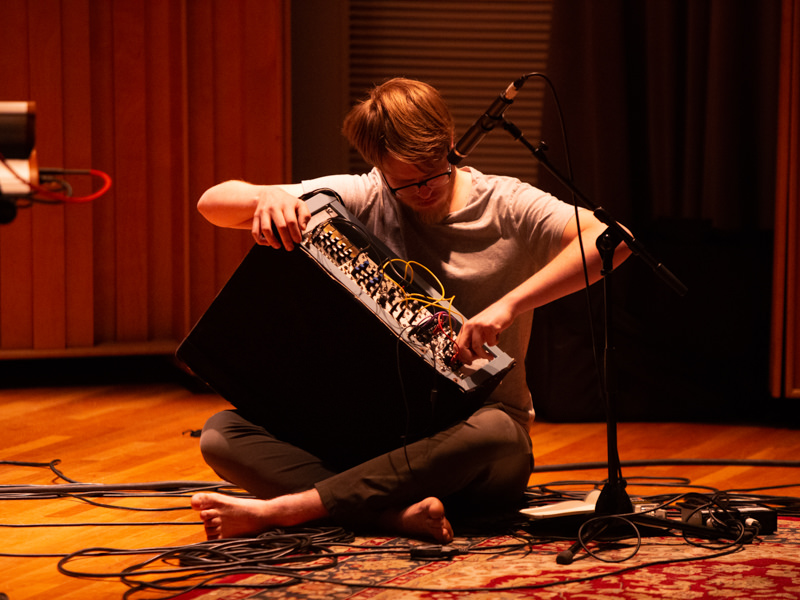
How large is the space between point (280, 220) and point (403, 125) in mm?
294

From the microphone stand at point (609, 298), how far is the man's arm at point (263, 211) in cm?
43

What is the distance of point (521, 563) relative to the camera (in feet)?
5.74

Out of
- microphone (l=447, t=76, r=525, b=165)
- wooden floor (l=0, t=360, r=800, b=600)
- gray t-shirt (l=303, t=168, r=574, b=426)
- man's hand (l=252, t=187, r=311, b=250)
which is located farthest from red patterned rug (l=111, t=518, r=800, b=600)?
microphone (l=447, t=76, r=525, b=165)

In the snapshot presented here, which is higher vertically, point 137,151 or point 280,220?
point 137,151

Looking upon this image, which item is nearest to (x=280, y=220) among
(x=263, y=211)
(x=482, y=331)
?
(x=263, y=211)

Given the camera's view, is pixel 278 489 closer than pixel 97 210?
Yes

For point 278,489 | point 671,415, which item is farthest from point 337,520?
point 671,415

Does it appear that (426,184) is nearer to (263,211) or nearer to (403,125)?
(403,125)

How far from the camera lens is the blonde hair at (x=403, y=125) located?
1912 mm

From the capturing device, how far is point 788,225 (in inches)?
121

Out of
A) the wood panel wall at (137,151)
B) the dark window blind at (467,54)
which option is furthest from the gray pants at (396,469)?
the dark window blind at (467,54)

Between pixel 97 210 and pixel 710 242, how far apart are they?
7.17 feet

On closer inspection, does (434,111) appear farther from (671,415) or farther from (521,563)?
(671,415)

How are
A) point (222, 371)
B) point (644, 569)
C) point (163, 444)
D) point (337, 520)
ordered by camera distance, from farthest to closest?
point (163, 444)
point (222, 371)
point (337, 520)
point (644, 569)
